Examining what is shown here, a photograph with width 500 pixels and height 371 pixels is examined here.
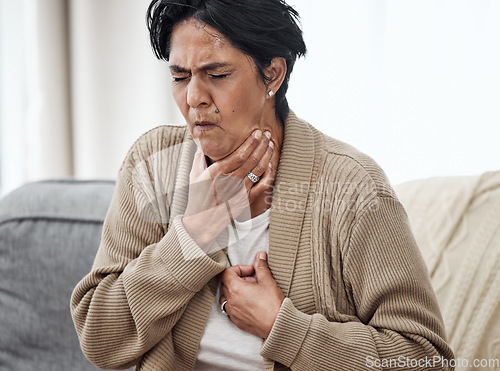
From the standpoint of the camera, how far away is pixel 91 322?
39.3 inches

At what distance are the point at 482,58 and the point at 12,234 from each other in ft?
4.54

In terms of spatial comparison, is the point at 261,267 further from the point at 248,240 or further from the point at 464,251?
the point at 464,251

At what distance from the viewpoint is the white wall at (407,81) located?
147cm

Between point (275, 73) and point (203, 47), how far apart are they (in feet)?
0.50

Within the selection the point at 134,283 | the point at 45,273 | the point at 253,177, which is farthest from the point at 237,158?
the point at 45,273

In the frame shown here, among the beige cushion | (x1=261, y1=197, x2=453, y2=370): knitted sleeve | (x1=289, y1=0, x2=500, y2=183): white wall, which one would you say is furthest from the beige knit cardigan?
(x1=289, y1=0, x2=500, y2=183): white wall

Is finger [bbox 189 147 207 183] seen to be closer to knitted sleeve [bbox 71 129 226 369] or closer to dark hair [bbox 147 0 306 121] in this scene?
knitted sleeve [bbox 71 129 226 369]

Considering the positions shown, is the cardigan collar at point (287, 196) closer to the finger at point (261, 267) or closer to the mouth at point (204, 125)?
the finger at point (261, 267)

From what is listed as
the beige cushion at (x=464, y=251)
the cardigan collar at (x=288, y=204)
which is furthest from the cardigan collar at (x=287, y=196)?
the beige cushion at (x=464, y=251)

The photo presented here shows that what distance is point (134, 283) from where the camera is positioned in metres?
0.97

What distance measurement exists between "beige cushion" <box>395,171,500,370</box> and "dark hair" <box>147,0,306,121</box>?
56 cm

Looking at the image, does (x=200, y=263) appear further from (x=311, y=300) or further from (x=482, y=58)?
(x=482, y=58)

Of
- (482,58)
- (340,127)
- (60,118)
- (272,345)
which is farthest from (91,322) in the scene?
(60,118)

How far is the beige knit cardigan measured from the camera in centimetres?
93
